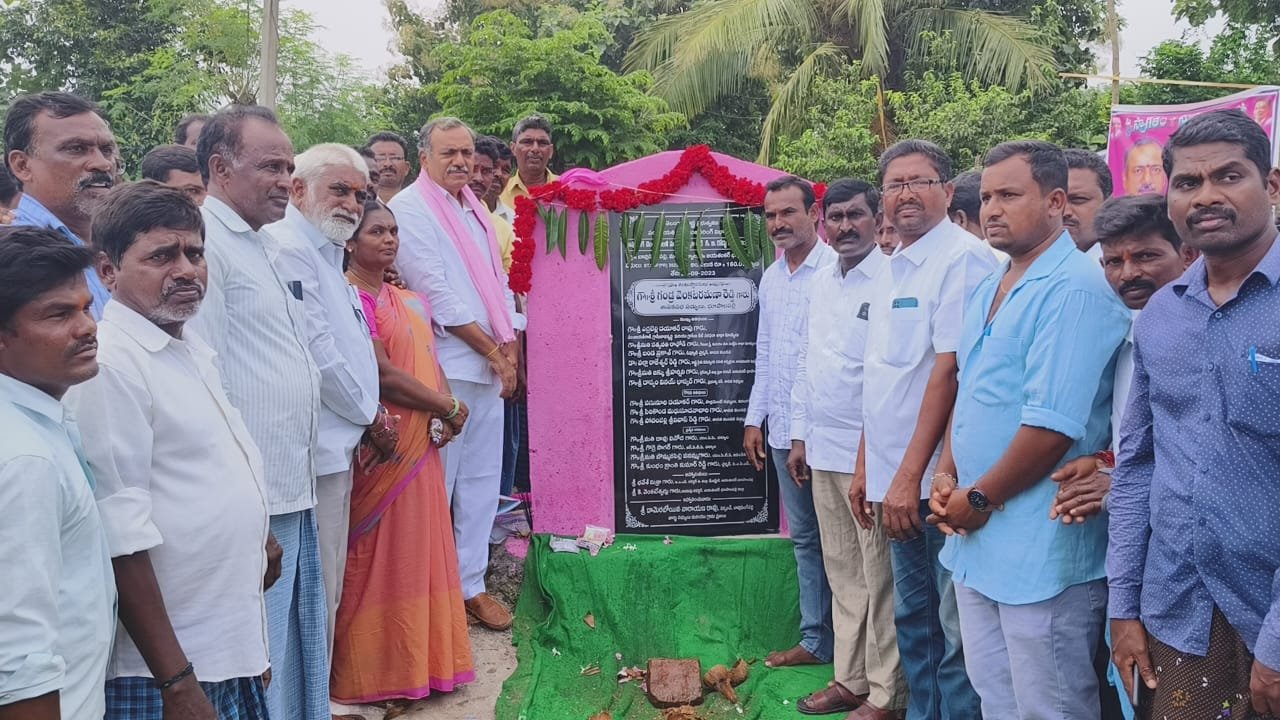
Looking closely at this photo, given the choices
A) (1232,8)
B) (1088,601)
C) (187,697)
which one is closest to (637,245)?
(1088,601)

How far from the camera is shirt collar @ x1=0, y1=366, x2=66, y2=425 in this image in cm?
174

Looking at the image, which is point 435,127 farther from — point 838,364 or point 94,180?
point 838,364

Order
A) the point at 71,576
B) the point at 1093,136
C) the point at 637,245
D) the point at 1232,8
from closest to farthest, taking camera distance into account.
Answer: the point at 71,576 < the point at 637,245 < the point at 1093,136 < the point at 1232,8

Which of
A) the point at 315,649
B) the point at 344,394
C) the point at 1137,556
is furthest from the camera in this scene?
the point at 344,394

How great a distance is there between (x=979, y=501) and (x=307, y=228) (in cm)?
254

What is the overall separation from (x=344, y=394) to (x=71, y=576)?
1.69 m

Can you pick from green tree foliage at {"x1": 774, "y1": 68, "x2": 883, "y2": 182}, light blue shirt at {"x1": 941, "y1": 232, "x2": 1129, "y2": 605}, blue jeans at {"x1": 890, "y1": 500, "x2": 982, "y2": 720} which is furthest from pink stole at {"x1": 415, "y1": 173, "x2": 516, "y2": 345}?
green tree foliage at {"x1": 774, "y1": 68, "x2": 883, "y2": 182}

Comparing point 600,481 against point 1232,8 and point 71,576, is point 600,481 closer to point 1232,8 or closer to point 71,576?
point 71,576

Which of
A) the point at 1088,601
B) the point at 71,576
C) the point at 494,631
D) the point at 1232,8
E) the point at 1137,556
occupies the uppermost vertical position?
the point at 1232,8

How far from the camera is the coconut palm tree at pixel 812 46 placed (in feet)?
48.7

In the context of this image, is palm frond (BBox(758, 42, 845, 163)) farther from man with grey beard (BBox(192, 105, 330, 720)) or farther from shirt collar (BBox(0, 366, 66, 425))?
shirt collar (BBox(0, 366, 66, 425))

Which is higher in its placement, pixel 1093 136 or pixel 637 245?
pixel 1093 136

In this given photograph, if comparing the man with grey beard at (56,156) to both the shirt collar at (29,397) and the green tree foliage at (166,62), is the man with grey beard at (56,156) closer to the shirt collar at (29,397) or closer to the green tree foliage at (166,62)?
the shirt collar at (29,397)

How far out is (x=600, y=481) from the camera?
5207 millimetres
